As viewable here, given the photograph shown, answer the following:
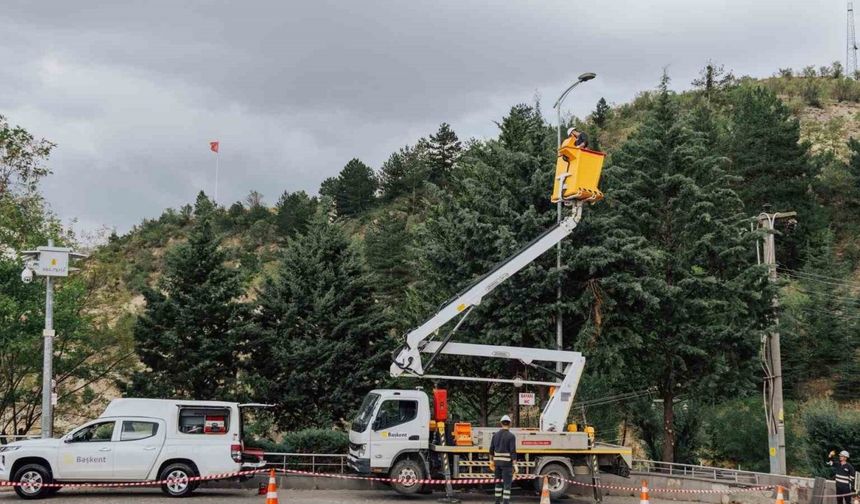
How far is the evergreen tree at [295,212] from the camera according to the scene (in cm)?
7150

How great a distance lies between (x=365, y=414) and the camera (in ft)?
56.9

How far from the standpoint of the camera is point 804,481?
1748cm

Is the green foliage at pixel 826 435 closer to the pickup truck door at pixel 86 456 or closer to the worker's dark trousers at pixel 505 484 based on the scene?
the worker's dark trousers at pixel 505 484

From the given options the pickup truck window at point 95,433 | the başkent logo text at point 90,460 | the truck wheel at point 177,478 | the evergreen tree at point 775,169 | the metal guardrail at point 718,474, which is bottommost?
the metal guardrail at point 718,474

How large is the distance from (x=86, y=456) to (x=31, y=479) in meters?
1.12

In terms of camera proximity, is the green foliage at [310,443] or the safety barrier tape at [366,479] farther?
the green foliage at [310,443]

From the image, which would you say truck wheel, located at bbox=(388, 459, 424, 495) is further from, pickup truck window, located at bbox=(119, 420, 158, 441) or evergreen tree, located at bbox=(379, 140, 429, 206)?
evergreen tree, located at bbox=(379, 140, 429, 206)

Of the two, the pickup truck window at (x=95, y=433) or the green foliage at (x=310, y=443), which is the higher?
the pickup truck window at (x=95, y=433)

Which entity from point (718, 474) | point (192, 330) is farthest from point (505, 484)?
point (192, 330)

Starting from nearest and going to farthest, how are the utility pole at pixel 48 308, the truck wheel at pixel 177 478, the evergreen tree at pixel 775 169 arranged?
the truck wheel at pixel 177 478 < the utility pole at pixel 48 308 < the evergreen tree at pixel 775 169

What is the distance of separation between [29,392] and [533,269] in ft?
64.0

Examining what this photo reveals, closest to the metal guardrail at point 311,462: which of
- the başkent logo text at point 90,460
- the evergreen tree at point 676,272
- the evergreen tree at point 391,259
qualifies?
the başkent logo text at point 90,460

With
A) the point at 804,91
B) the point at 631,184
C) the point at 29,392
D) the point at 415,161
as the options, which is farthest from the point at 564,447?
the point at 804,91

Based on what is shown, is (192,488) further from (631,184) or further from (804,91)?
(804,91)
